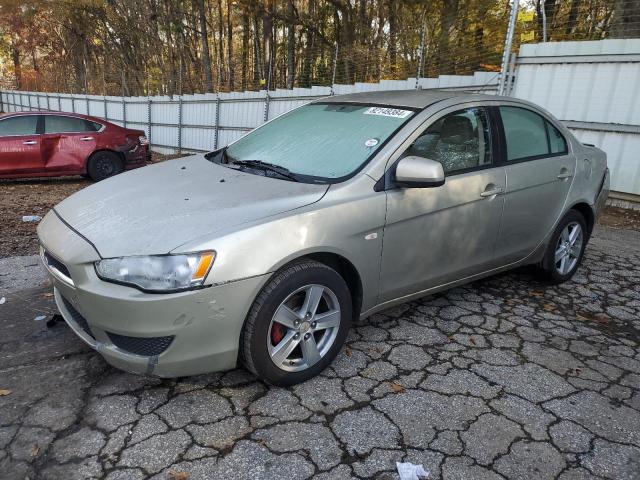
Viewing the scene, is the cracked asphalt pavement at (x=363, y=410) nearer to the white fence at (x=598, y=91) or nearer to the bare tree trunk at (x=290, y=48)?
the white fence at (x=598, y=91)

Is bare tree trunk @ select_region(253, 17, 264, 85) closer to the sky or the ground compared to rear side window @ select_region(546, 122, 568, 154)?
closer to the sky

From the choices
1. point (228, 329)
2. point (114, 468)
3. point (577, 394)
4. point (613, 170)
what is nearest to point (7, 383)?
point (114, 468)

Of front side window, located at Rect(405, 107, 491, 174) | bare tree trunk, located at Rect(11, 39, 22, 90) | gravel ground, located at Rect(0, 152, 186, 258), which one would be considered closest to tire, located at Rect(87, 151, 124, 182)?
gravel ground, located at Rect(0, 152, 186, 258)

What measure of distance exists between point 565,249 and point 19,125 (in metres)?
9.07

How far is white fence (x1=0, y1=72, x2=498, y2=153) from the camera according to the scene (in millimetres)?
9172

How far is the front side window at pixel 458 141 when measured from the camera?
3117 mm

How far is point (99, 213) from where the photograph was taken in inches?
105

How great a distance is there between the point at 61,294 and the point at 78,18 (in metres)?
29.6

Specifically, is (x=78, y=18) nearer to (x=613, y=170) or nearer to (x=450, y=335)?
(x=613, y=170)

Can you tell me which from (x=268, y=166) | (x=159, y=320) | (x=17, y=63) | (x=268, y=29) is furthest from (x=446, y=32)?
(x=17, y=63)

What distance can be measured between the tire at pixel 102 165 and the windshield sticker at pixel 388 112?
7488 millimetres

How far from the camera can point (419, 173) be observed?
2.76 m

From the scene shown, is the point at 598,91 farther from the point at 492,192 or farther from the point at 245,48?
the point at 245,48

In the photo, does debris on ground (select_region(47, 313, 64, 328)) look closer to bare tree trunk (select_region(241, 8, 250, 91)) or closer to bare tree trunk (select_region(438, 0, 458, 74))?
bare tree trunk (select_region(438, 0, 458, 74))
